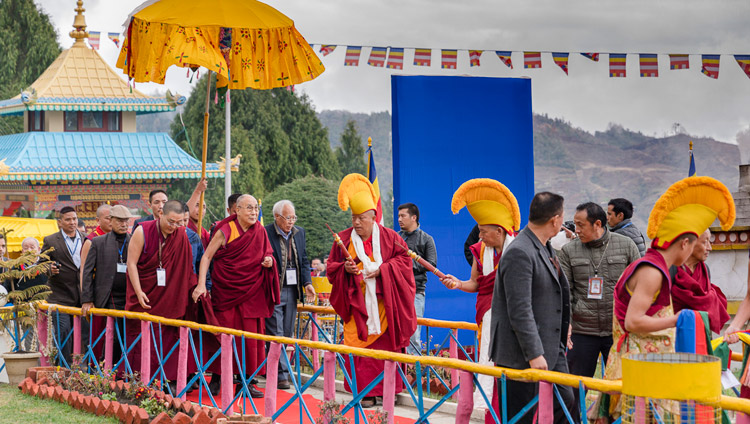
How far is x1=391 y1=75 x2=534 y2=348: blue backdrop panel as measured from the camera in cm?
957

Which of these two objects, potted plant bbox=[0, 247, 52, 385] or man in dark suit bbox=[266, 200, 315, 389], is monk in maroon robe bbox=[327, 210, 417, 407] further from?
potted plant bbox=[0, 247, 52, 385]

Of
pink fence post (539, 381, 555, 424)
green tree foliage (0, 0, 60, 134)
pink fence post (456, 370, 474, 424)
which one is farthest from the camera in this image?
green tree foliage (0, 0, 60, 134)

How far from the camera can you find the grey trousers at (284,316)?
782cm

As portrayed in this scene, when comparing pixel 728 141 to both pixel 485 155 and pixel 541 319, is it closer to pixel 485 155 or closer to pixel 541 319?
pixel 485 155

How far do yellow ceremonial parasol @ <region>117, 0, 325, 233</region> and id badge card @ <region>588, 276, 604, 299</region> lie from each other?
2.99 meters

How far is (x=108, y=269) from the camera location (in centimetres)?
771

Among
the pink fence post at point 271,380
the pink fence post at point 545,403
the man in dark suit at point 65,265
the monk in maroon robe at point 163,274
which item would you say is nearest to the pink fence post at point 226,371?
the pink fence post at point 271,380

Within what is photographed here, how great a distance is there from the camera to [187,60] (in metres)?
7.00

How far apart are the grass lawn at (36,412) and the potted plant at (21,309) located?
44cm

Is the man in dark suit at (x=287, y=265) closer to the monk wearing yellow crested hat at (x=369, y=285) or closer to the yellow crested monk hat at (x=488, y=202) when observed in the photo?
the monk wearing yellow crested hat at (x=369, y=285)

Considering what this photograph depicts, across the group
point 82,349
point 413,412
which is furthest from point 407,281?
point 82,349

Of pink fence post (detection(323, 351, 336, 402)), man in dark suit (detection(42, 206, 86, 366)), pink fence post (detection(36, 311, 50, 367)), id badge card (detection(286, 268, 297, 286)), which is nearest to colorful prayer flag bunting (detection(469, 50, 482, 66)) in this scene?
id badge card (detection(286, 268, 297, 286))

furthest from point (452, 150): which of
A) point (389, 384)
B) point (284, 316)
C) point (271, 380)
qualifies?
point (389, 384)

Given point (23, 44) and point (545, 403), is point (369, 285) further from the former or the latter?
point (23, 44)
